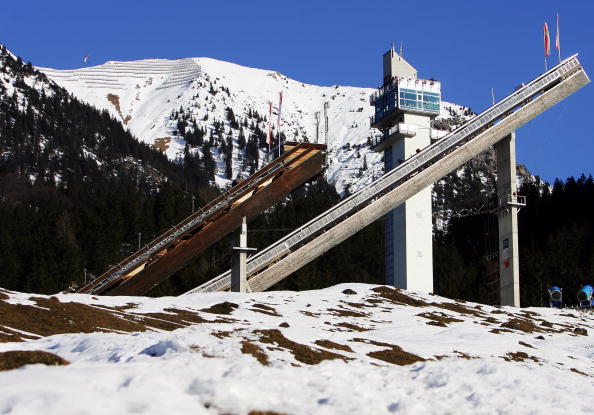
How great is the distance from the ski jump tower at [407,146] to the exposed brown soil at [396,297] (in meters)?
14.8

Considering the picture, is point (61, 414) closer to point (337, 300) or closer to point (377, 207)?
point (337, 300)

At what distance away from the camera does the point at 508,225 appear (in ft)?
245

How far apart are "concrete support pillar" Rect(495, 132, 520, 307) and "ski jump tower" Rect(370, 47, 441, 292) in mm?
7964

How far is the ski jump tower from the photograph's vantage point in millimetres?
81125

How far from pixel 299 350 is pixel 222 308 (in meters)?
17.8

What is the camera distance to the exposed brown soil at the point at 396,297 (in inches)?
2453

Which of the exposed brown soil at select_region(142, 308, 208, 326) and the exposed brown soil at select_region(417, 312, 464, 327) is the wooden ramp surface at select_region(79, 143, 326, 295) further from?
the exposed brown soil at select_region(142, 308, 208, 326)

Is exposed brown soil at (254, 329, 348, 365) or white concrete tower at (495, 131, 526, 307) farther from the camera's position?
white concrete tower at (495, 131, 526, 307)

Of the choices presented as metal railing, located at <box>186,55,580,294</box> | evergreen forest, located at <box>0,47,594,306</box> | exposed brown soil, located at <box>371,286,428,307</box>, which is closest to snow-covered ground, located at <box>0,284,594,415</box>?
exposed brown soil, located at <box>371,286,428,307</box>

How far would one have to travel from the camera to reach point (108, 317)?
3741 cm

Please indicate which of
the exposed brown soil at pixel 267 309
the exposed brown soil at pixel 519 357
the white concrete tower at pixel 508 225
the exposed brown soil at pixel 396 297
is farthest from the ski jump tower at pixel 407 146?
the exposed brown soil at pixel 519 357

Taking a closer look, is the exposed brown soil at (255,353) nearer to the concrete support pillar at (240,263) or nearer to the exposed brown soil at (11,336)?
the exposed brown soil at (11,336)

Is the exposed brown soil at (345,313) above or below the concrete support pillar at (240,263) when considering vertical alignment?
below

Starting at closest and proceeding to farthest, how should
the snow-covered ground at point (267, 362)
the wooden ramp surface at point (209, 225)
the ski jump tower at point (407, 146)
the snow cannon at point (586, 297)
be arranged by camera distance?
the snow-covered ground at point (267, 362), the wooden ramp surface at point (209, 225), the snow cannon at point (586, 297), the ski jump tower at point (407, 146)
